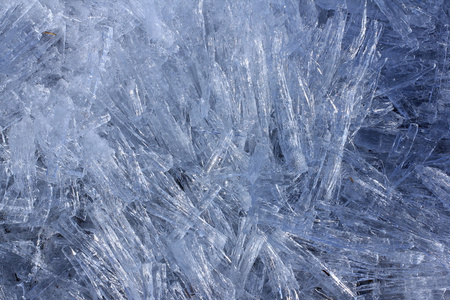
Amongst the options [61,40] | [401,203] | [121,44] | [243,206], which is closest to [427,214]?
[401,203]

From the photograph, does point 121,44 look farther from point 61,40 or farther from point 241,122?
point 241,122

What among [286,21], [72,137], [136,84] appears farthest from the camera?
[286,21]

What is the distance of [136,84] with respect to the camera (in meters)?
1.21

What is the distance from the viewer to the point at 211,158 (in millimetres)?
1176

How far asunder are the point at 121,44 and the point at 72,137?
1.11 feet

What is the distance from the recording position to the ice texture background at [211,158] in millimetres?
1116

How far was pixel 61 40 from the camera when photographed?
1.20 metres

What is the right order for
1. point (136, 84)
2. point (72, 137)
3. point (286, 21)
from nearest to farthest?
point (72, 137) < point (136, 84) < point (286, 21)

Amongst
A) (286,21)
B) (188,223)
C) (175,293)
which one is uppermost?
(286,21)

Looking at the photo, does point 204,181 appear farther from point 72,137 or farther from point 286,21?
point 286,21

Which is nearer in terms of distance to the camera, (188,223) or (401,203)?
(188,223)

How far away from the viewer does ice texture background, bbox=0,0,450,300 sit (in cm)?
112

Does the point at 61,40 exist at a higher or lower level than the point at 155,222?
higher

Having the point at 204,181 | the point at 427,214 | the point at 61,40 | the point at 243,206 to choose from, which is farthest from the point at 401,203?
the point at 61,40
